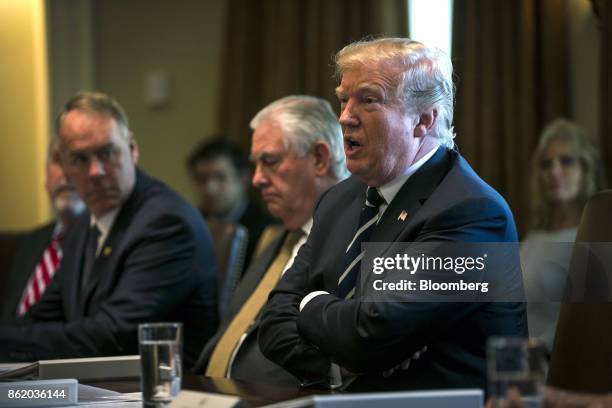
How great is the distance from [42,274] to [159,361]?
2.50 m

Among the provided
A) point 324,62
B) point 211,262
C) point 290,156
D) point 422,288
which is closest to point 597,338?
point 422,288

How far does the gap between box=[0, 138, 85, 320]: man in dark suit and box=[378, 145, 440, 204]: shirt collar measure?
2047 millimetres

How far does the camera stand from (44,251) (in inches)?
160

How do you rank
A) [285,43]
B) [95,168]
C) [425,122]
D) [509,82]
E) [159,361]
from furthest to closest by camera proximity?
[285,43] → [509,82] → [95,168] → [425,122] → [159,361]

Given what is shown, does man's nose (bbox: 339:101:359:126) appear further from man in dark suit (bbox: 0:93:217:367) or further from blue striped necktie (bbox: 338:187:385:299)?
man in dark suit (bbox: 0:93:217:367)

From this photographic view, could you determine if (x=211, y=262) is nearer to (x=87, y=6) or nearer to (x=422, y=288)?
(x=422, y=288)

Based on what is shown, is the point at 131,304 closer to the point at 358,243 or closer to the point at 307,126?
the point at 307,126

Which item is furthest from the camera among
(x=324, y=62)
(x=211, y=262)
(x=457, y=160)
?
(x=324, y=62)

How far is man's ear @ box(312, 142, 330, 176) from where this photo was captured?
296 centimetres

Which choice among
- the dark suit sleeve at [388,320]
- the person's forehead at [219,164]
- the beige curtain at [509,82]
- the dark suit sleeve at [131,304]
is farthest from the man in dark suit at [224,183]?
the dark suit sleeve at [388,320]

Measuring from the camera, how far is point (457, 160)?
216 centimetres

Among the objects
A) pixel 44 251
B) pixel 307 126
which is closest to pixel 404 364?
pixel 307 126

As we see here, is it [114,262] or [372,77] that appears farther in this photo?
[114,262]

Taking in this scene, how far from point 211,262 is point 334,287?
1.04 metres
